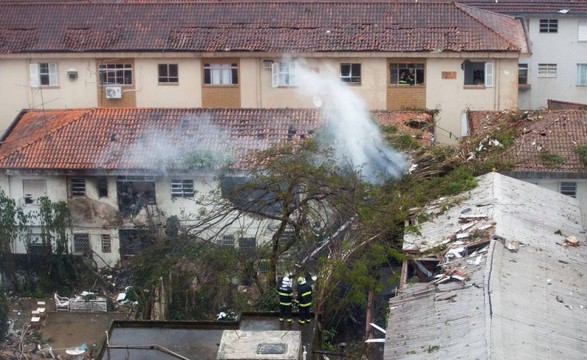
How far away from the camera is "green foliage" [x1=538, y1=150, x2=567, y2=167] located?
89.9ft

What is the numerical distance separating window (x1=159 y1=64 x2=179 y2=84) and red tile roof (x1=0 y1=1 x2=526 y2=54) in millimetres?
679

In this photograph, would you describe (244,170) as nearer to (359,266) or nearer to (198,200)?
(198,200)

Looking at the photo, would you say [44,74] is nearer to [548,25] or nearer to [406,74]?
[406,74]

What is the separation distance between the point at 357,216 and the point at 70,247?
27.6ft

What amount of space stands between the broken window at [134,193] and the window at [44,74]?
7.47 m

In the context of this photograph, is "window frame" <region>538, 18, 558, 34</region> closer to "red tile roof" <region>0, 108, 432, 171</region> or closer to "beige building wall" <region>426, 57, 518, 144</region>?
"beige building wall" <region>426, 57, 518, 144</region>

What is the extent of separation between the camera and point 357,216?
24125 millimetres

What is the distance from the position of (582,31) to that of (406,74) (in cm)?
939

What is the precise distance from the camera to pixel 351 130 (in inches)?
1164

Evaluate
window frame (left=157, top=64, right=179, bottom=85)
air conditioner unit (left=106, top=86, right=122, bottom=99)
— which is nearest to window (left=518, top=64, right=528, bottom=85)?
window frame (left=157, top=64, right=179, bottom=85)

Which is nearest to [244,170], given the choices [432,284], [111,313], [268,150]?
[268,150]

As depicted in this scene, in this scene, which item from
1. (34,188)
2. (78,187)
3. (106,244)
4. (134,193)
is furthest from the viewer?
(34,188)

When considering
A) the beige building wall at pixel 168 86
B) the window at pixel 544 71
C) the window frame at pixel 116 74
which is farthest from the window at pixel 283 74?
the window at pixel 544 71

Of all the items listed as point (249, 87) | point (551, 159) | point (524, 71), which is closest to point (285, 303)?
point (551, 159)
